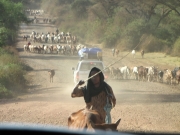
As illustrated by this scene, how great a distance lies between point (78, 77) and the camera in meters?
16.4

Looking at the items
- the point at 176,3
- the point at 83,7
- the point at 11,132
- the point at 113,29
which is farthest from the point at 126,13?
the point at 11,132

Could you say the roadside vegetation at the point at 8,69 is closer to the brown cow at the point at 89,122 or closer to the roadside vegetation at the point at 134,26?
the brown cow at the point at 89,122

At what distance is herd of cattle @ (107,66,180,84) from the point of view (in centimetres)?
2281

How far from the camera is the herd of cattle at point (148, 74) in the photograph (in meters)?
22.8

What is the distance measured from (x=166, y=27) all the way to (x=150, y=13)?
2079 mm

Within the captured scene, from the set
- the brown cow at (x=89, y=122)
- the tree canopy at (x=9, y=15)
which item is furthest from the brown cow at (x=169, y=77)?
the brown cow at (x=89, y=122)

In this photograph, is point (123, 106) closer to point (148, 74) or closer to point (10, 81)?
point (10, 81)

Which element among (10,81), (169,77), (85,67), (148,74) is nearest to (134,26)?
(148,74)

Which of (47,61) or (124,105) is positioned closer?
(124,105)

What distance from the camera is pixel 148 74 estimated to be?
23.7 meters

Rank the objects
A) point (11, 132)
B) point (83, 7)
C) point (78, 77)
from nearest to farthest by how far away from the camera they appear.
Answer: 1. point (11, 132)
2. point (78, 77)
3. point (83, 7)

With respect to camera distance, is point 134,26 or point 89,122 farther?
point 134,26

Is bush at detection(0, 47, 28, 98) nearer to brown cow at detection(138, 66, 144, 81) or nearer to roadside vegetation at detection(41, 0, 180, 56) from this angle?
brown cow at detection(138, 66, 144, 81)

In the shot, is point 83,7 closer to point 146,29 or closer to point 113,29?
point 113,29
